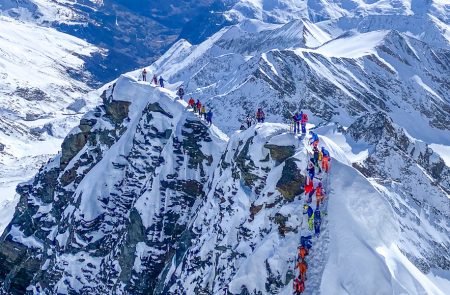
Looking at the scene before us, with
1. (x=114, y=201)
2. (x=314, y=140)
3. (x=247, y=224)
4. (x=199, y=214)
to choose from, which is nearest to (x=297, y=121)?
(x=314, y=140)

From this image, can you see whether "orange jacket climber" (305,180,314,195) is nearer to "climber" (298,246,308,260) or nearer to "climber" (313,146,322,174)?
"climber" (313,146,322,174)

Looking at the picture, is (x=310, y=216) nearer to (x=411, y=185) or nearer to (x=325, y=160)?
(x=325, y=160)

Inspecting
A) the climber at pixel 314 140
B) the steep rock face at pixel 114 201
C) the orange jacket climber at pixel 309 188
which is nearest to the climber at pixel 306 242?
the orange jacket climber at pixel 309 188

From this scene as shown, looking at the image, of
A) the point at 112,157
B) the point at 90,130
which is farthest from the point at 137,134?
the point at 90,130

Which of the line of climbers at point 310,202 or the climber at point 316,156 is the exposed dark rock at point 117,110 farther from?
the climber at point 316,156

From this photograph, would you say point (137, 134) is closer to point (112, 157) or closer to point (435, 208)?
point (112, 157)

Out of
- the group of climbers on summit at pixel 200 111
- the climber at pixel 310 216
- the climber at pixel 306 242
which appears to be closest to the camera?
the climber at pixel 306 242

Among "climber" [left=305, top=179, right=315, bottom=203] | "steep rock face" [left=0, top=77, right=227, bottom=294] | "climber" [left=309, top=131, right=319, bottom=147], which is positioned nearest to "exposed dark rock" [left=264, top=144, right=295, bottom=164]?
"climber" [left=309, top=131, right=319, bottom=147]
